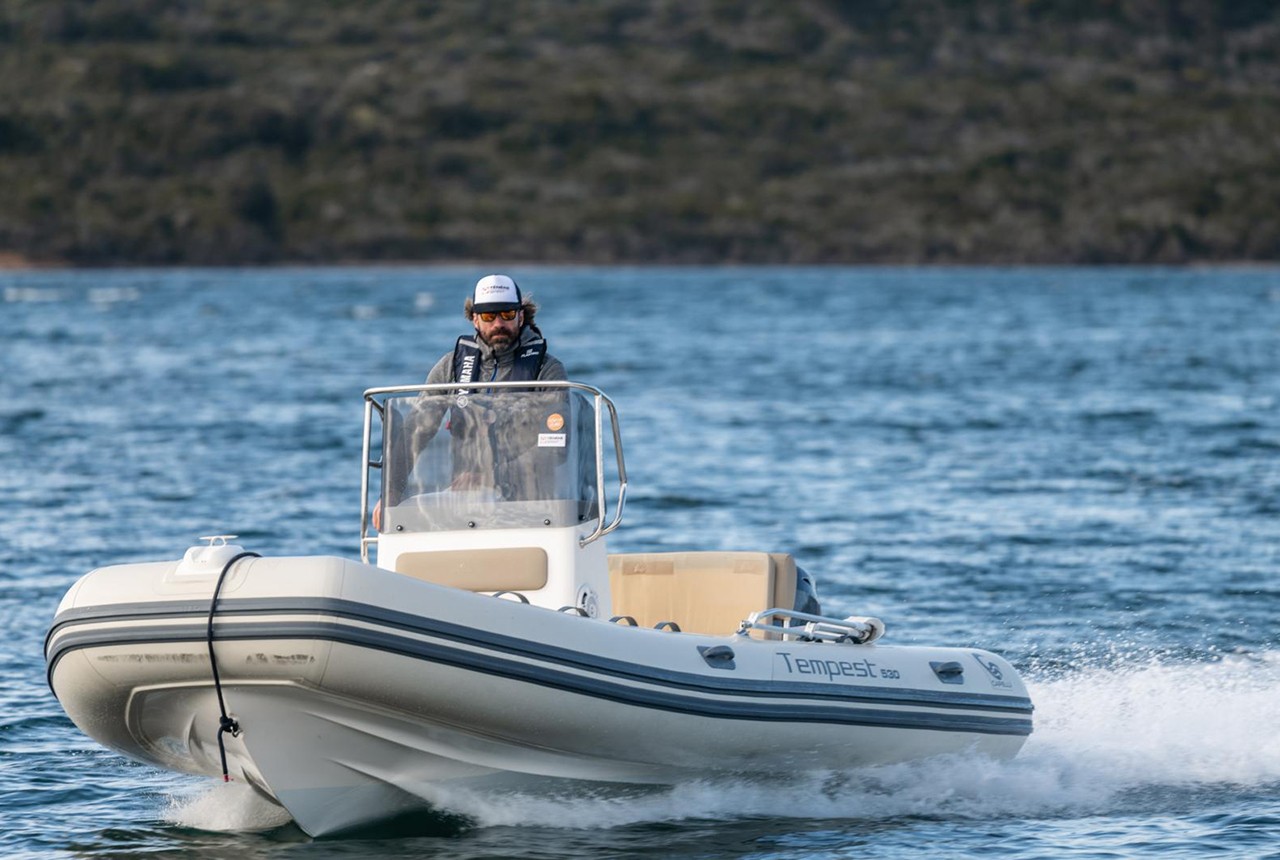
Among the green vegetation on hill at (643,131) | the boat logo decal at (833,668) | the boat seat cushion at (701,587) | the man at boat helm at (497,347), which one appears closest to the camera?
the boat logo decal at (833,668)

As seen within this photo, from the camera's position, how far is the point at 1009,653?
1205 cm

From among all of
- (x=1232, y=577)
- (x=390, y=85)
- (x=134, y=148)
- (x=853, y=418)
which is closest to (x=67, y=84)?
(x=134, y=148)

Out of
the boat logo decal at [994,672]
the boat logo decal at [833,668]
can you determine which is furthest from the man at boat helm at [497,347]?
the boat logo decal at [994,672]

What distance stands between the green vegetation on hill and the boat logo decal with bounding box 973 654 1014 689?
380 feet

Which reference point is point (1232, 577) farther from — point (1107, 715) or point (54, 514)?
point (54, 514)

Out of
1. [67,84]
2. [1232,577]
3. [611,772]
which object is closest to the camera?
[611,772]

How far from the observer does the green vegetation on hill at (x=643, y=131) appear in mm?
127188

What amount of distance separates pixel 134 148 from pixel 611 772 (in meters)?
132

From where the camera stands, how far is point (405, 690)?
7523 mm

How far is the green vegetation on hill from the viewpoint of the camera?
127188 millimetres

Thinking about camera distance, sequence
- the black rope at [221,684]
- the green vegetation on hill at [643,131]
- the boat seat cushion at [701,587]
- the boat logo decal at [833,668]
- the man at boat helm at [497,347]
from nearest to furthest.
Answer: the black rope at [221,684] → the boat logo decal at [833,668] → the man at boat helm at [497,347] → the boat seat cushion at [701,587] → the green vegetation on hill at [643,131]

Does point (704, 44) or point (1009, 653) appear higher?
point (704, 44)

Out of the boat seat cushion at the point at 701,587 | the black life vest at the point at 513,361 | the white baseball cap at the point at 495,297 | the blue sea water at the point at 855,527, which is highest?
the white baseball cap at the point at 495,297

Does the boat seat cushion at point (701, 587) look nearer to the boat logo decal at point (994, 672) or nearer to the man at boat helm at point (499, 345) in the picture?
the boat logo decal at point (994, 672)
